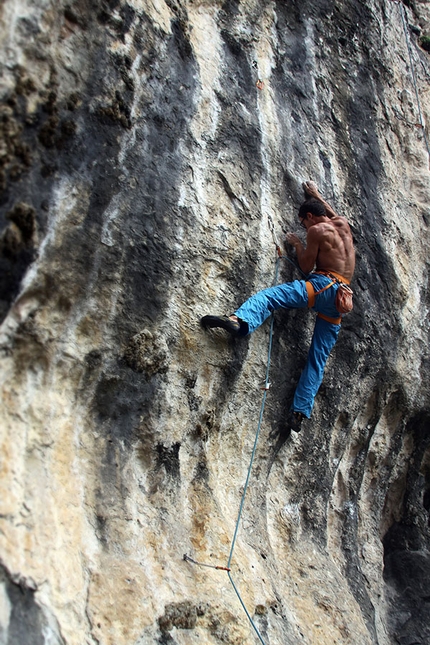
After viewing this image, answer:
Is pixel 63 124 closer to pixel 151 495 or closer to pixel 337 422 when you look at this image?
pixel 151 495

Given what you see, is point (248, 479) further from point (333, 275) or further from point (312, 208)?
point (312, 208)

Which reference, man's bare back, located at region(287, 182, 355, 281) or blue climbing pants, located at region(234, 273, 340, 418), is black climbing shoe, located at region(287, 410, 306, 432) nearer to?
blue climbing pants, located at region(234, 273, 340, 418)

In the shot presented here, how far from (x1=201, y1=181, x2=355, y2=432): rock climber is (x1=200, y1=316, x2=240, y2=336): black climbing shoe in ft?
2.14

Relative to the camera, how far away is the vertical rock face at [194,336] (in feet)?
13.3

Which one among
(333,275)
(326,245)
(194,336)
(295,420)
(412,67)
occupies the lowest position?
(295,420)

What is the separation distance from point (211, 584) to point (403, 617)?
3.21 metres

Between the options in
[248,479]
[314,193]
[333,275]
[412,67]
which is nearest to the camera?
[248,479]

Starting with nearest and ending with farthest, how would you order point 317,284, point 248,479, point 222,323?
point 222,323 < point 248,479 < point 317,284

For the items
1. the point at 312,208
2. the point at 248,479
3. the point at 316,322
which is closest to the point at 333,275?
the point at 316,322

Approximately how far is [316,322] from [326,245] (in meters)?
0.81

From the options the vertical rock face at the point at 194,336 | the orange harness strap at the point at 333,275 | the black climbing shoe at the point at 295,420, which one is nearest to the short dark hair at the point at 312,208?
the vertical rock face at the point at 194,336

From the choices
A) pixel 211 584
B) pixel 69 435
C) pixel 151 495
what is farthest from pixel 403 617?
pixel 69 435

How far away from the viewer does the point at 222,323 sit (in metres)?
5.09

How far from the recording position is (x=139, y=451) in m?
4.81
